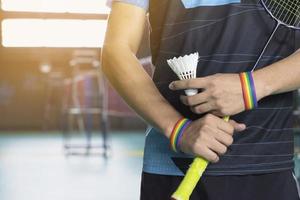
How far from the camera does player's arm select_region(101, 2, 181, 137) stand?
2.93 feet

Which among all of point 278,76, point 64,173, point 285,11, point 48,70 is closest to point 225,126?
point 278,76

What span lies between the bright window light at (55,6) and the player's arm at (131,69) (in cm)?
970

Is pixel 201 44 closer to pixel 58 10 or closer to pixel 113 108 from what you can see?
pixel 113 108

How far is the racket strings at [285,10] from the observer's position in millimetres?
923

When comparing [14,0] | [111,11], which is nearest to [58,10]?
[14,0]

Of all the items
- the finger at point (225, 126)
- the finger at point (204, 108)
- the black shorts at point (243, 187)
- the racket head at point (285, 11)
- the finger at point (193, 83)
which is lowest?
the black shorts at point (243, 187)

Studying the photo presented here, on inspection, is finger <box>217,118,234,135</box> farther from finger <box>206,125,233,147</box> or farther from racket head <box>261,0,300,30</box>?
racket head <box>261,0,300,30</box>

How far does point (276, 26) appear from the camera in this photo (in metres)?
0.91

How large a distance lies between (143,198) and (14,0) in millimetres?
10041

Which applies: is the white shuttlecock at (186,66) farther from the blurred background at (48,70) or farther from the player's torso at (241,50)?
the blurred background at (48,70)

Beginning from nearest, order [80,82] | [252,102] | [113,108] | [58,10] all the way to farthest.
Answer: [252,102]
[80,82]
[113,108]
[58,10]

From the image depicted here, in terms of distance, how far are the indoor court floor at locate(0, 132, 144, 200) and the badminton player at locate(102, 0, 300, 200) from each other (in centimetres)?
285

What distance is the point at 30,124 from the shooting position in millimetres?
10586

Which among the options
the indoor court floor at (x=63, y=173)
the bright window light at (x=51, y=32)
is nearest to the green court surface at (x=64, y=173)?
the indoor court floor at (x=63, y=173)
